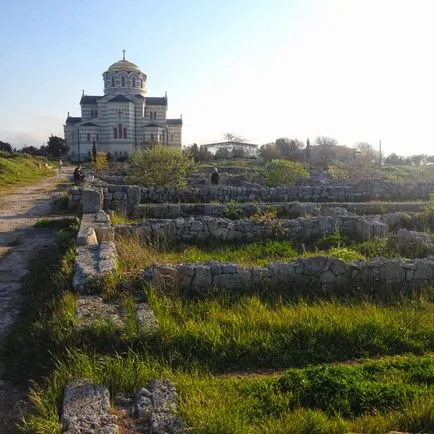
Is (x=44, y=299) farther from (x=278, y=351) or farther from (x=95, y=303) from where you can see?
(x=278, y=351)

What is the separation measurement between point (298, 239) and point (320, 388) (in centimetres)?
745

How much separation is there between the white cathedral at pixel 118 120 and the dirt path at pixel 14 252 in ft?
154

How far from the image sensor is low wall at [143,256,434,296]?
283 inches

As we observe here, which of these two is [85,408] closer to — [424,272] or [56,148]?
[424,272]

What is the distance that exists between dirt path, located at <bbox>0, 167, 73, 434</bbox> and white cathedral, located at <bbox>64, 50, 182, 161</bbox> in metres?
47.0

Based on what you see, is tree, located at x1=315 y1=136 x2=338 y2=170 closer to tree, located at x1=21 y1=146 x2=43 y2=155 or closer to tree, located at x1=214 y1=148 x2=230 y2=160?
tree, located at x1=214 y1=148 x2=230 y2=160

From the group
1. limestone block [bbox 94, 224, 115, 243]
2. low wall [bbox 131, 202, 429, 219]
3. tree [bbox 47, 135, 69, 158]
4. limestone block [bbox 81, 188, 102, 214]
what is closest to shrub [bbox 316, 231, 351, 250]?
low wall [bbox 131, 202, 429, 219]

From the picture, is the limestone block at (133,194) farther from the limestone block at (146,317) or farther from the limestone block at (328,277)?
the limestone block at (146,317)

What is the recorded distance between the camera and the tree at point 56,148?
7381 centimetres

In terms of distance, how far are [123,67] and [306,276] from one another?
231 feet

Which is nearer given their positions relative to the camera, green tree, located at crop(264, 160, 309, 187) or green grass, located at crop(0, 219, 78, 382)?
green grass, located at crop(0, 219, 78, 382)

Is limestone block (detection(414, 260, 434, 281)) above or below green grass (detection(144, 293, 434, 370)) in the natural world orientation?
above

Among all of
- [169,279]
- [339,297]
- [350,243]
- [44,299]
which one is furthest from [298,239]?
[44,299]

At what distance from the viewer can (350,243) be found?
11.4 metres
